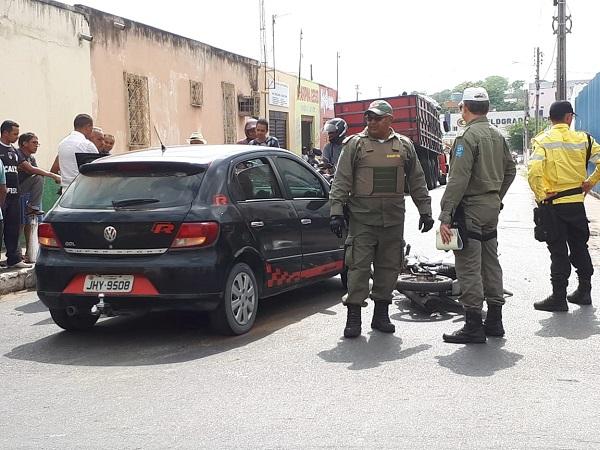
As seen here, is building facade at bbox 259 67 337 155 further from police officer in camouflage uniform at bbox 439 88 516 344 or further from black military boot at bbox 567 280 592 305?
police officer in camouflage uniform at bbox 439 88 516 344

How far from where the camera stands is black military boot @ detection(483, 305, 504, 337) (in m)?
5.89

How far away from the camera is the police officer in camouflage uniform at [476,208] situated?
18.6 ft

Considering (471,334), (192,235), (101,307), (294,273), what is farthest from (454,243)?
(101,307)

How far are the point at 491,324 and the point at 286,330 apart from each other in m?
1.57

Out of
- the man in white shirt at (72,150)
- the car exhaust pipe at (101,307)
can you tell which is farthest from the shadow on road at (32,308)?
the car exhaust pipe at (101,307)

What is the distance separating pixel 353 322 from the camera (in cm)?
594

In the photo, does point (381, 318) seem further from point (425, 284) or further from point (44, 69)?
point (44, 69)

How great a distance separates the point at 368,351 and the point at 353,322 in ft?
1.49

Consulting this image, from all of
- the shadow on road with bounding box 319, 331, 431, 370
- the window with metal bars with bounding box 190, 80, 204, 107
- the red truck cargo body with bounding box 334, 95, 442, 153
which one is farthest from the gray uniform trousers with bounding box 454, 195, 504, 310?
the red truck cargo body with bounding box 334, 95, 442, 153

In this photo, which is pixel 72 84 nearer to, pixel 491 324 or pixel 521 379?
pixel 491 324

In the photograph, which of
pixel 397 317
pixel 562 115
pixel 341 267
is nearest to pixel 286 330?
pixel 397 317

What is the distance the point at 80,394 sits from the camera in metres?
4.61

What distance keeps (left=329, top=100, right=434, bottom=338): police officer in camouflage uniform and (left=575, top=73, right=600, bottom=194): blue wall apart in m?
16.2

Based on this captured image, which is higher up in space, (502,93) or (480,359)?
(502,93)
